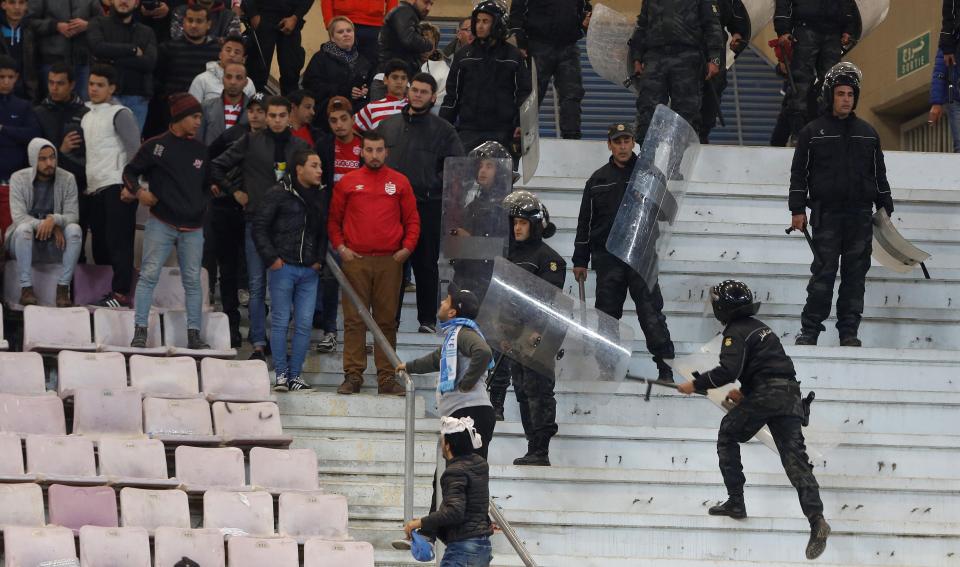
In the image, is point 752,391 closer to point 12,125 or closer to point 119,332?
point 119,332

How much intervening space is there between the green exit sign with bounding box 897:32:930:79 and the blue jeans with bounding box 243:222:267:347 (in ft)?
27.0

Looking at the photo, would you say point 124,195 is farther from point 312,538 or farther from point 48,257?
point 312,538

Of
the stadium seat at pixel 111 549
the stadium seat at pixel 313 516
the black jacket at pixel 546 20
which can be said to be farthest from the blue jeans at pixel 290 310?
the black jacket at pixel 546 20

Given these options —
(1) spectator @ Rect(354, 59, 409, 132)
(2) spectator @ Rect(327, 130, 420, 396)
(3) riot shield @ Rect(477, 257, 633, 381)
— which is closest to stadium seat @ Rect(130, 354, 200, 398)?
(2) spectator @ Rect(327, 130, 420, 396)

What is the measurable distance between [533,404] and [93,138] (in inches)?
135

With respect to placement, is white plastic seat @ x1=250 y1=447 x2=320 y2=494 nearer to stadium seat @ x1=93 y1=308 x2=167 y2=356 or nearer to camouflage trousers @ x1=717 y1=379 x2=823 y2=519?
stadium seat @ x1=93 y1=308 x2=167 y2=356

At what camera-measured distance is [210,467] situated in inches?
358

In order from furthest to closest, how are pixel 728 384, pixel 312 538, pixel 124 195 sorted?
pixel 124 195
pixel 728 384
pixel 312 538

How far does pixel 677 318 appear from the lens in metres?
11.3

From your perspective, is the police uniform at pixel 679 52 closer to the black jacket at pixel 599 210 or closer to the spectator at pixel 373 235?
the black jacket at pixel 599 210

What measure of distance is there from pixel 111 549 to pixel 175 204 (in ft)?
9.52

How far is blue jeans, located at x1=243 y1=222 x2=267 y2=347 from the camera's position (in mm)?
10711

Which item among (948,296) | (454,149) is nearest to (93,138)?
(454,149)

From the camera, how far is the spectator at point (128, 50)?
11.9 meters
